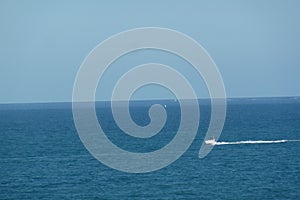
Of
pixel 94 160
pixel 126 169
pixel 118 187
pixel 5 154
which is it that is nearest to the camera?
pixel 118 187

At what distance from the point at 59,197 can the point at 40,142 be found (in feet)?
220

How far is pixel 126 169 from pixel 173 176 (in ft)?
26.0

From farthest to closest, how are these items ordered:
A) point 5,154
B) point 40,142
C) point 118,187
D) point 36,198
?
1. point 40,142
2. point 5,154
3. point 118,187
4. point 36,198

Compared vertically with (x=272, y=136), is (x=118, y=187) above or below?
below

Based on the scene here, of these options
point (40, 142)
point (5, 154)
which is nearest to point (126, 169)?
point (5, 154)

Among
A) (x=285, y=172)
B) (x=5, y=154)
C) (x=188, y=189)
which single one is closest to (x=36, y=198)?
(x=188, y=189)

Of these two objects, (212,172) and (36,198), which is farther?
Answer: (212,172)

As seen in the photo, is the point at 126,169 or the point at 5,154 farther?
the point at 5,154

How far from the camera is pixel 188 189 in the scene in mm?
73000

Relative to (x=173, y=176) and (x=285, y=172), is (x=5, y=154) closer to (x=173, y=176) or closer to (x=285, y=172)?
(x=173, y=176)

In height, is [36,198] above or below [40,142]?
below

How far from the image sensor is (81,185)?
251 ft

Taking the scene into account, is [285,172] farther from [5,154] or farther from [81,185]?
[5,154]

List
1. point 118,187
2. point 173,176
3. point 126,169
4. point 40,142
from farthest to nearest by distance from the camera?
point 40,142, point 126,169, point 173,176, point 118,187
